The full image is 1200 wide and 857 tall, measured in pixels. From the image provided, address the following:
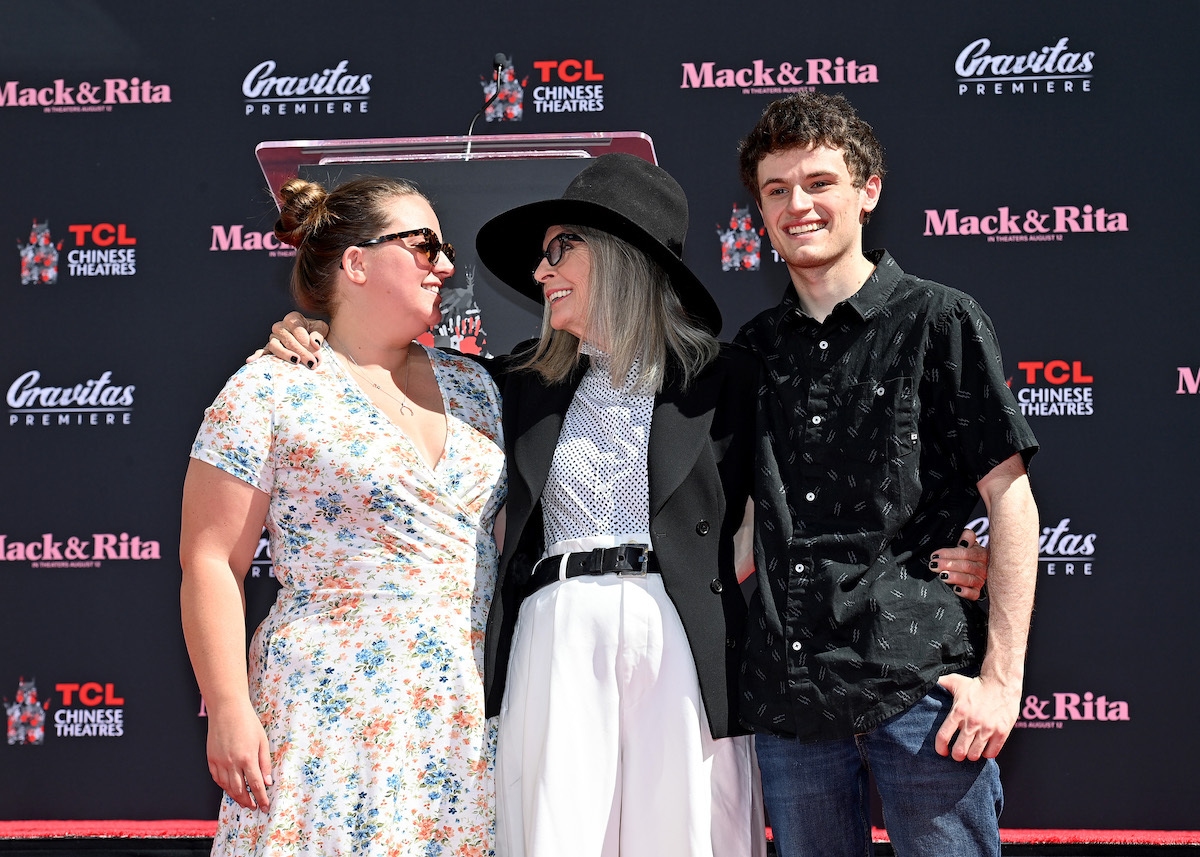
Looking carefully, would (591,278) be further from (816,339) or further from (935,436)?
(935,436)

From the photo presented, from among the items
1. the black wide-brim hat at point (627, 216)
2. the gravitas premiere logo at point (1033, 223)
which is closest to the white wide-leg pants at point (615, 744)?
the black wide-brim hat at point (627, 216)

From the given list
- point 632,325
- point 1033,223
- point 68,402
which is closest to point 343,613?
point 632,325

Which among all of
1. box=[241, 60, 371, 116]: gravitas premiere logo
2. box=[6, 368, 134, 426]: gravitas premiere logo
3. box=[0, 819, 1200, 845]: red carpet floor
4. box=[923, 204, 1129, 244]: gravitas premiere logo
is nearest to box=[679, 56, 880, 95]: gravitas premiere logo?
box=[923, 204, 1129, 244]: gravitas premiere logo

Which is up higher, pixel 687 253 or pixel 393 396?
pixel 687 253

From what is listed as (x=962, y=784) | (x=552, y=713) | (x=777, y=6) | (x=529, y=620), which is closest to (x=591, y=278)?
(x=529, y=620)

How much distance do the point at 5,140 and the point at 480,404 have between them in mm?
2557

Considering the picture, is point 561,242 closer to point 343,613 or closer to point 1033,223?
point 343,613

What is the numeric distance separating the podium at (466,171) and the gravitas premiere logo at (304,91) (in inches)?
52.0

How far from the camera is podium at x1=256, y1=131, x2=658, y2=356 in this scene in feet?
7.13

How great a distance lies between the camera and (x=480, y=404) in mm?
2096

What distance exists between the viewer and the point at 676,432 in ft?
6.06

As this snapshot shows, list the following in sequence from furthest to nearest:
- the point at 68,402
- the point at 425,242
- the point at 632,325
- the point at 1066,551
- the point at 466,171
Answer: the point at 68,402 < the point at 1066,551 < the point at 466,171 < the point at 425,242 < the point at 632,325

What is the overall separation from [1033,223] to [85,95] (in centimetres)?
331

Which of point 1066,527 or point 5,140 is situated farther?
point 5,140
